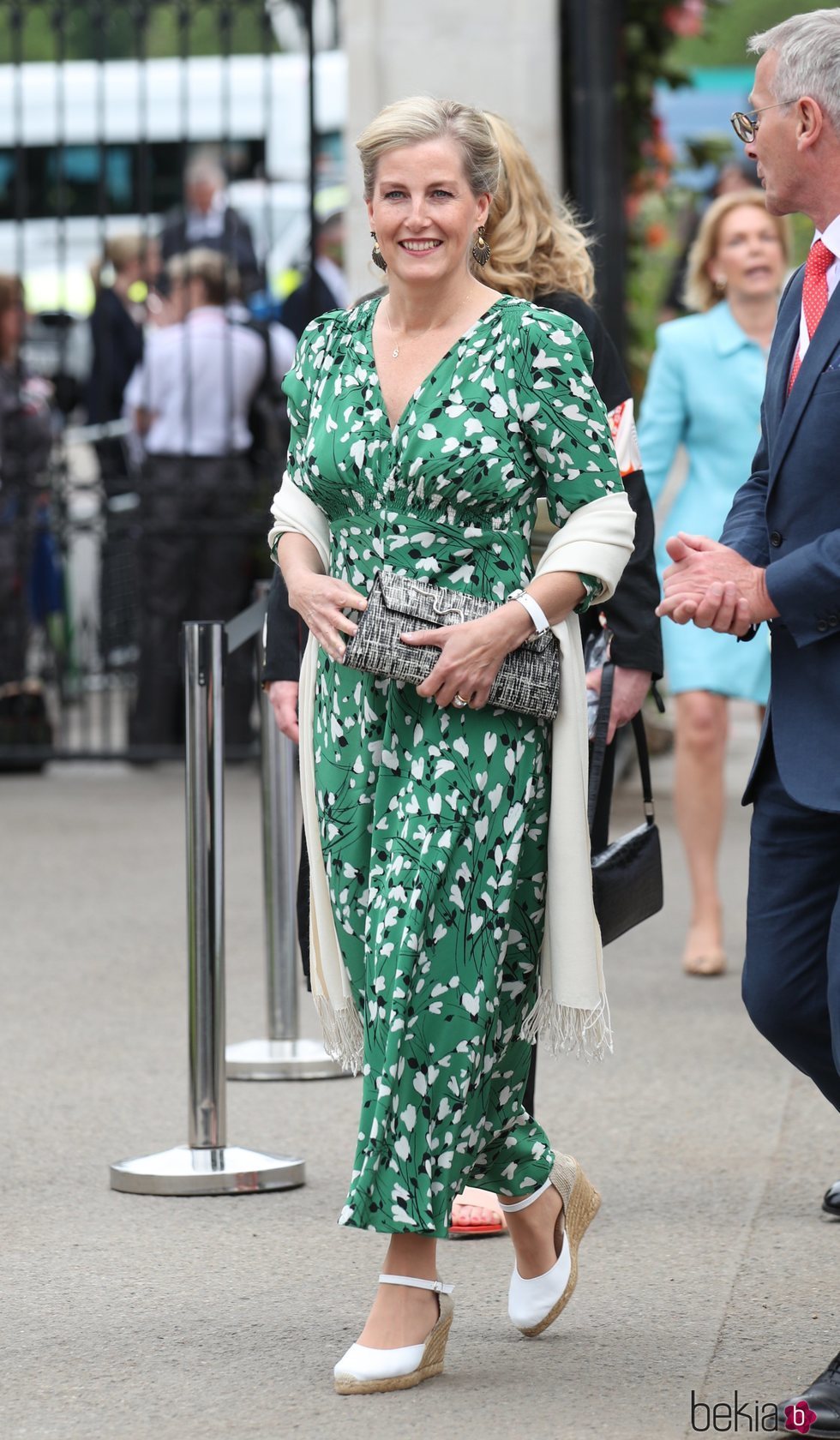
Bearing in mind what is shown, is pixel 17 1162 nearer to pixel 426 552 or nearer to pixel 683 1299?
pixel 683 1299

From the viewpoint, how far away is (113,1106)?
5246 mm

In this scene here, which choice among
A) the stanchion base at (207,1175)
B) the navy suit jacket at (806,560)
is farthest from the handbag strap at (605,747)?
the stanchion base at (207,1175)

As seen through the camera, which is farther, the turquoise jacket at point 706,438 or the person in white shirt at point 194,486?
the person in white shirt at point 194,486

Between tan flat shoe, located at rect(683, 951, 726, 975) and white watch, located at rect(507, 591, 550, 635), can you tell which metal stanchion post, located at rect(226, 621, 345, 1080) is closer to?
tan flat shoe, located at rect(683, 951, 726, 975)

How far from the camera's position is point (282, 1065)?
555 centimetres

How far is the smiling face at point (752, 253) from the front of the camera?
6559 mm

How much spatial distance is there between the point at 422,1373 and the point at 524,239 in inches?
77.6

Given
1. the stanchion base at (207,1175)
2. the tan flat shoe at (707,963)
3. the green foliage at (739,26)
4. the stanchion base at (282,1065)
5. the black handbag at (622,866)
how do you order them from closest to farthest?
the black handbag at (622,866), the stanchion base at (207,1175), the stanchion base at (282,1065), the tan flat shoe at (707,963), the green foliage at (739,26)

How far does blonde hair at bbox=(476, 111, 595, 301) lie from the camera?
13.5 feet

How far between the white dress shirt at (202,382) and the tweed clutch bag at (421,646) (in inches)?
263

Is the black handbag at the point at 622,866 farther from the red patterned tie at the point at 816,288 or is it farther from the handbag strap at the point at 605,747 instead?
the red patterned tie at the point at 816,288

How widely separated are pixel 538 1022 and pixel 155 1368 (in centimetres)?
81

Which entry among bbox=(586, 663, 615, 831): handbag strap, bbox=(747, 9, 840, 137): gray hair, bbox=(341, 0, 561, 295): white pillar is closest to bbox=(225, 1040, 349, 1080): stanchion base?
bbox=(586, 663, 615, 831): handbag strap

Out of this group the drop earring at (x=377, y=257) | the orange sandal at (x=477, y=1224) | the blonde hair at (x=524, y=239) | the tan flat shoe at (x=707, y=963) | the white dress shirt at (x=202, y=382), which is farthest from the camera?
the white dress shirt at (x=202, y=382)
